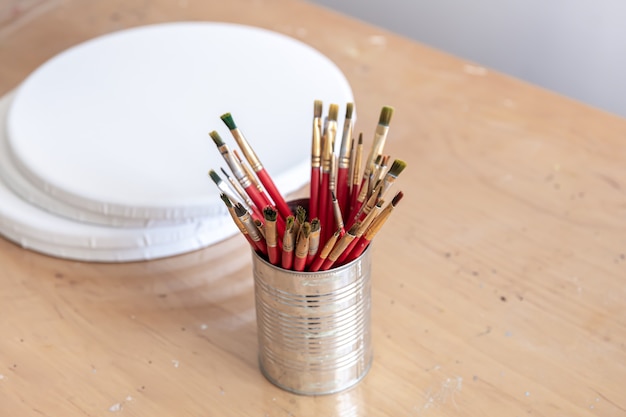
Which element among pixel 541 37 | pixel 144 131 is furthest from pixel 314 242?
pixel 541 37

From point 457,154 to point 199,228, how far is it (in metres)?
0.32

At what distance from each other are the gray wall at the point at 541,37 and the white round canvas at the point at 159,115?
1.91 feet

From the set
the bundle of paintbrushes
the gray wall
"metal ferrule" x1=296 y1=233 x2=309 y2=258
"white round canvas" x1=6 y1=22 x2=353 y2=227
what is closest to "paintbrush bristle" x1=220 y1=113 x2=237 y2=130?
the bundle of paintbrushes

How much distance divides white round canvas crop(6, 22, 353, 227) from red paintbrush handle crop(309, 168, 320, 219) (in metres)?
0.19

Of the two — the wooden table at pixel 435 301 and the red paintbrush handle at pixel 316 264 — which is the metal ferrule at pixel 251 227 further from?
the wooden table at pixel 435 301

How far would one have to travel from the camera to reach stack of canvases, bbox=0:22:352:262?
0.89 meters

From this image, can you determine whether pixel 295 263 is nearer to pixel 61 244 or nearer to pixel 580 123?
pixel 61 244

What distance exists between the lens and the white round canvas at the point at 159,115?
2.93 ft

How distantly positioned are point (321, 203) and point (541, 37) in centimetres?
96

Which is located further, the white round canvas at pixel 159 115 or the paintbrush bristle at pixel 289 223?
the white round canvas at pixel 159 115

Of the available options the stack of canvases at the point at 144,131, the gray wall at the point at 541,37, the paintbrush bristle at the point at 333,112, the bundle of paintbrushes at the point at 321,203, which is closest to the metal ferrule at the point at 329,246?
the bundle of paintbrushes at the point at 321,203

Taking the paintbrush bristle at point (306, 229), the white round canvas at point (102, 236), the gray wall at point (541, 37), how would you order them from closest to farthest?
the paintbrush bristle at point (306, 229), the white round canvas at point (102, 236), the gray wall at point (541, 37)

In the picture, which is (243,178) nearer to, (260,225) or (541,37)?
(260,225)

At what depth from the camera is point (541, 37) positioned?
1528mm
